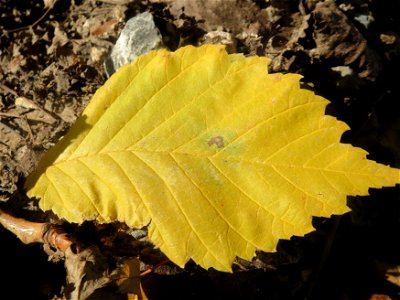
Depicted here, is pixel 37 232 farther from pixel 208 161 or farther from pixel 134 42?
pixel 134 42

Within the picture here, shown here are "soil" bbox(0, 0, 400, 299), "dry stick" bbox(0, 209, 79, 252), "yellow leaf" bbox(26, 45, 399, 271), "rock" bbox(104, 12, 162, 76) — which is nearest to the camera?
"yellow leaf" bbox(26, 45, 399, 271)

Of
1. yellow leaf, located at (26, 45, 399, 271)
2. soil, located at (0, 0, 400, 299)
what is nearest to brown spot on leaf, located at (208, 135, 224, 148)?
yellow leaf, located at (26, 45, 399, 271)

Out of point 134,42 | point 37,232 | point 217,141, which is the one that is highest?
point 134,42

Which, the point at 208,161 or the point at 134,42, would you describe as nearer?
the point at 208,161

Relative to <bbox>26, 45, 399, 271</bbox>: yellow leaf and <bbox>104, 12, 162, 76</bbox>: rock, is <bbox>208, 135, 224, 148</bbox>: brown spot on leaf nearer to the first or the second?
<bbox>26, 45, 399, 271</bbox>: yellow leaf

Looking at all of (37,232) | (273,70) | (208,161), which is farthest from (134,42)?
(37,232)
